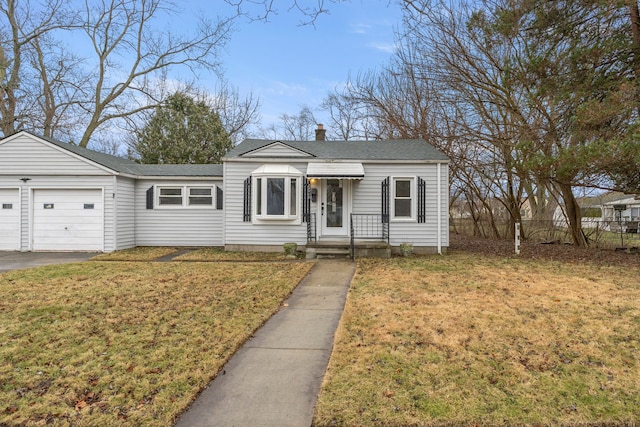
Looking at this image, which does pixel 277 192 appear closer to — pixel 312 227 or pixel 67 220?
pixel 312 227

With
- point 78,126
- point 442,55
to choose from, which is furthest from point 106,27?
point 442,55

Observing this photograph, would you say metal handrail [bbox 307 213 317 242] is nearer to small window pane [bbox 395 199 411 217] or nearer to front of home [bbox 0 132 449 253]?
front of home [bbox 0 132 449 253]

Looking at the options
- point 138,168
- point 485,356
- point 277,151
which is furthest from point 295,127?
point 485,356

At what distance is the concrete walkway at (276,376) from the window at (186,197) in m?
8.51

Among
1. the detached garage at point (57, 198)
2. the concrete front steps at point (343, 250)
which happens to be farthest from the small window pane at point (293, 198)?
the detached garage at point (57, 198)

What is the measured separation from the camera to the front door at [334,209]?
11.7m

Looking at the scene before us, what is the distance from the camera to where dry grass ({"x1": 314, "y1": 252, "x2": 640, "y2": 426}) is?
8.79 feet

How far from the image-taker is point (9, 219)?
1176 centimetres

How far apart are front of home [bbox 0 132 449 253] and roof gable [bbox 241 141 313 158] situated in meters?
0.03

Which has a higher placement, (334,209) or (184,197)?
(184,197)

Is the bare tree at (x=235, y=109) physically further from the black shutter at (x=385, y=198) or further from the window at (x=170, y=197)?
the black shutter at (x=385, y=198)

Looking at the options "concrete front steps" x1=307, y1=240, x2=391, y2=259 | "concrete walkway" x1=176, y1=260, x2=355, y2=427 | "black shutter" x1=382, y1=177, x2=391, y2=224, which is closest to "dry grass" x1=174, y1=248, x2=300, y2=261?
"concrete front steps" x1=307, y1=240, x2=391, y2=259

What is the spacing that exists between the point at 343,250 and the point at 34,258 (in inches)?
355

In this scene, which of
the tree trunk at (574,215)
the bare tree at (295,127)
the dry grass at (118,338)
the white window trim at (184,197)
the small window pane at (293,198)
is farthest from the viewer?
the bare tree at (295,127)
